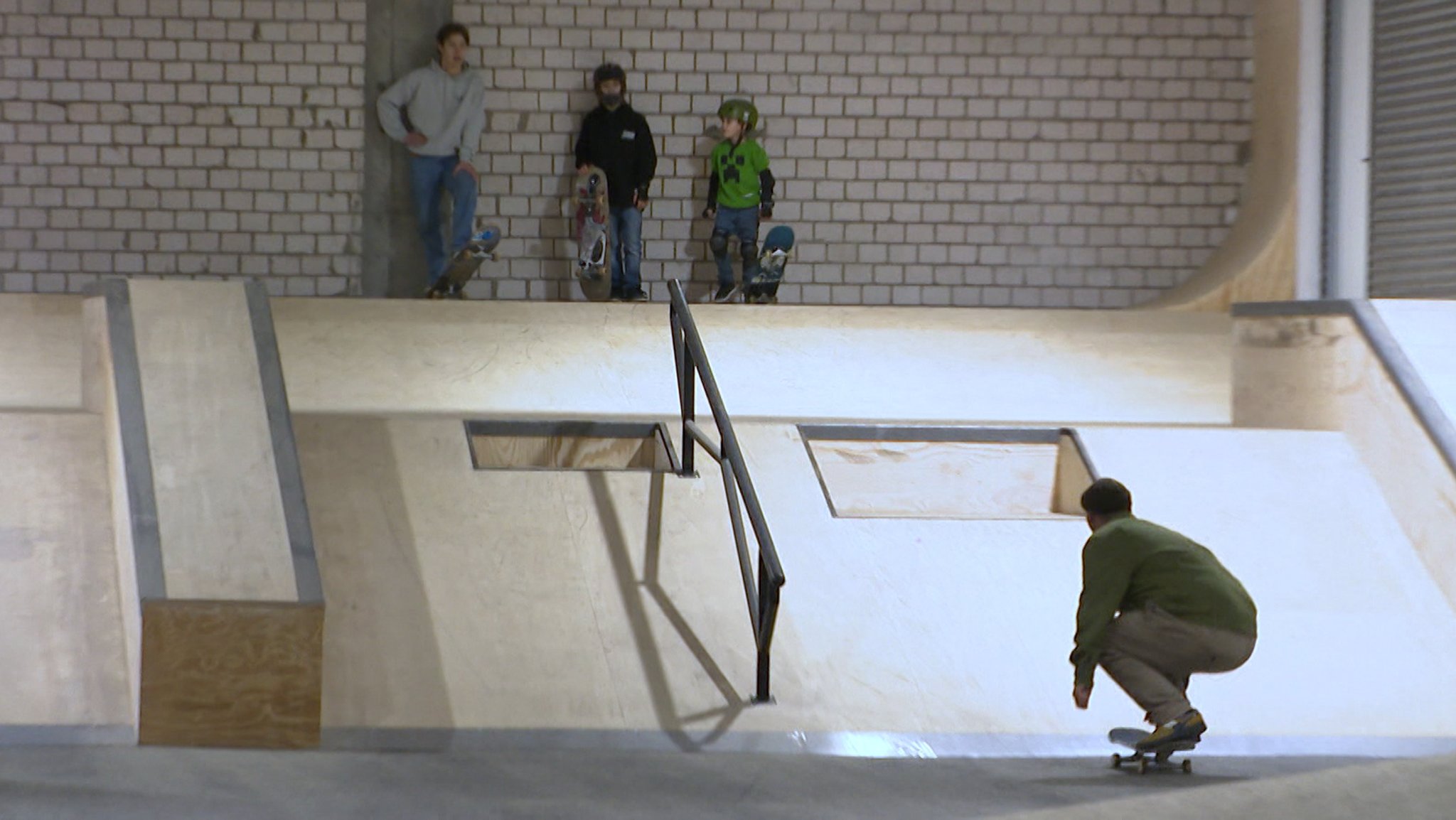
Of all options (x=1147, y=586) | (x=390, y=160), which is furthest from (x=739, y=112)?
(x=1147, y=586)

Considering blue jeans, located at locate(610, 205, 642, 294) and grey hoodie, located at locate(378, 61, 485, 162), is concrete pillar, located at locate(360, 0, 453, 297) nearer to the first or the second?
grey hoodie, located at locate(378, 61, 485, 162)

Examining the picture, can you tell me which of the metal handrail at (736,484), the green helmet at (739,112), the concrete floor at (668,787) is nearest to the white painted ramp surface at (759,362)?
the metal handrail at (736,484)

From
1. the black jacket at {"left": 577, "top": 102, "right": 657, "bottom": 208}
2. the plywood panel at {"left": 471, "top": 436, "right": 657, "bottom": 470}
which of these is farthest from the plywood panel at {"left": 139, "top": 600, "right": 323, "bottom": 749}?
the black jacket at {"left": 577, "top": 102, "right": 657, "bottom": 208}

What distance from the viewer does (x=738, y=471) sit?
515 centimetres

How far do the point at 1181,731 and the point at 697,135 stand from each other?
25.8 ft

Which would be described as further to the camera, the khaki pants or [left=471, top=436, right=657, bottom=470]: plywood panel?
[left=471, top=436, right=657, bottom=470]: plywood panel

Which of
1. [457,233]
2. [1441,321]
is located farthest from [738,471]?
[457,233]

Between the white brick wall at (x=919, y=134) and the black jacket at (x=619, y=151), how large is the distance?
666 mm

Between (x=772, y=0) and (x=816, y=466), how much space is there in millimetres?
6062

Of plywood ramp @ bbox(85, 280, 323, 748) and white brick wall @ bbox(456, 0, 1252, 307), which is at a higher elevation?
white brick wall @ bbox(456, 0, 1252, 307)

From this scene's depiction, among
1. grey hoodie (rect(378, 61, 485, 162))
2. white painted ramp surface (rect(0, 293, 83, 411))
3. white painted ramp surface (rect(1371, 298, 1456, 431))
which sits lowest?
white painted ramp surface (rect(0, 293, 83, 411))

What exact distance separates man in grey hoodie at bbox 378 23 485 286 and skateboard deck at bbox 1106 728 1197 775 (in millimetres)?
7045

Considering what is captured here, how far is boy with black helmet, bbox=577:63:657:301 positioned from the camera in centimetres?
1062

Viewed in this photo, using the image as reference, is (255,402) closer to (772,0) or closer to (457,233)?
(457,233)
